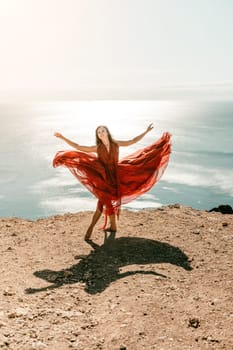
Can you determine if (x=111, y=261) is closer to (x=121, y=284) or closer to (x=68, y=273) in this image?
(x=68, y=273)

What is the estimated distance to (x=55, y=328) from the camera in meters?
6.31

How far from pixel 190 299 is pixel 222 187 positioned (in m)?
53.9

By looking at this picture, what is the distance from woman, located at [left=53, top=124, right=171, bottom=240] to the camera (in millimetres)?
10281

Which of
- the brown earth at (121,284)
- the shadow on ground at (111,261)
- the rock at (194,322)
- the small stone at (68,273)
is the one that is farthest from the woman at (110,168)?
the rock at (194,322)

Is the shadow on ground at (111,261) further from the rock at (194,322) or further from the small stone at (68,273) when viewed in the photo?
the rock at (194,322)

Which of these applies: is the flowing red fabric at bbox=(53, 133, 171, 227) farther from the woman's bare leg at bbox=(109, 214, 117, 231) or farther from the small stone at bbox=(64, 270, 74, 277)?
the small stone at bbox=(64, 270, 74, 277)

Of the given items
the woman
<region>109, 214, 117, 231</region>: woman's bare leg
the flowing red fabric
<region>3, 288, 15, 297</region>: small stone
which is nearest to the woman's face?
the woman

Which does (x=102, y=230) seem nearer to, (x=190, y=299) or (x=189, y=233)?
(x=189, y=233)

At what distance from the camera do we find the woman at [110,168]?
10.3 metres

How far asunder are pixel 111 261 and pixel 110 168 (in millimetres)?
2313

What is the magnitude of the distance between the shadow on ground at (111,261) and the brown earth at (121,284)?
0.07ft

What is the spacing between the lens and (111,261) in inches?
362

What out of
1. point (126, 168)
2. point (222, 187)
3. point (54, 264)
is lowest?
point (222, 187)

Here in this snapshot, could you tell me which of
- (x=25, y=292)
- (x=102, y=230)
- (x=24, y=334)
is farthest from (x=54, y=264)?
(x=24, y=334)
